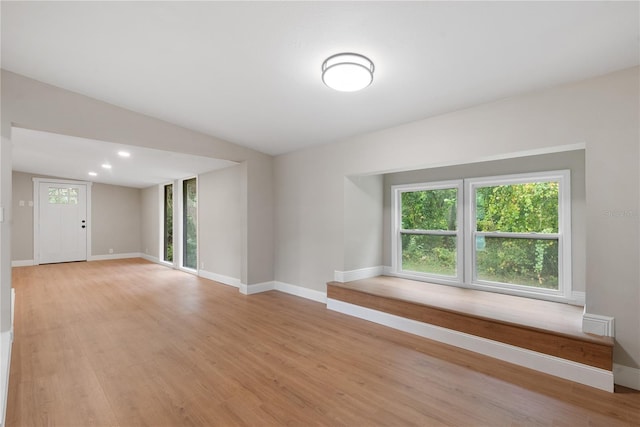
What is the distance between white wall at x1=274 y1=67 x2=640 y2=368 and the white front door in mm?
8244

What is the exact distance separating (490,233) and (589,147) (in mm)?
1591

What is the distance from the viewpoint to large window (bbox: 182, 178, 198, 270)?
22.3 ft

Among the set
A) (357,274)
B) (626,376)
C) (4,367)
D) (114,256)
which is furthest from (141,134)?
(114,256)

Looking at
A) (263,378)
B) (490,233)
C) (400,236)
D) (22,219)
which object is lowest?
(263,378)

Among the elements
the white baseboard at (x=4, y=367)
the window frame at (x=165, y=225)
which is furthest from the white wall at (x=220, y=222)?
the white baseboard at (x=4, y=367)

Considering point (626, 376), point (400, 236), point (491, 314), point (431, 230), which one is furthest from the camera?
point (400, 236)

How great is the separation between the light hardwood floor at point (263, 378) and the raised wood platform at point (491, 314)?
223 mm

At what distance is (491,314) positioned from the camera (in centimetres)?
288

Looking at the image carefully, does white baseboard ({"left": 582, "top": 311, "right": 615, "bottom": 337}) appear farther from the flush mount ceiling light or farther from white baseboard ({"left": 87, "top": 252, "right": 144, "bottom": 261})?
white baseboard ({"left": 87, "top": 252, "right": 144, "bottom": 261})

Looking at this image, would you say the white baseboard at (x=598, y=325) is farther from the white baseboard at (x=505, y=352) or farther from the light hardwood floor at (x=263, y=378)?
the light hardwood floor at (x=263, y=378)

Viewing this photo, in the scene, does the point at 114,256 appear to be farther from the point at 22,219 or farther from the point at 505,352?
the point at 505,352

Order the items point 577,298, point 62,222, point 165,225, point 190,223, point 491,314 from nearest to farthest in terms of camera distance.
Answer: point 491,314
point 577,298
point 190,223
point 165,225
point 62,222

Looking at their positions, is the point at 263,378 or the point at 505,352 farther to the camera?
the point at 505,352

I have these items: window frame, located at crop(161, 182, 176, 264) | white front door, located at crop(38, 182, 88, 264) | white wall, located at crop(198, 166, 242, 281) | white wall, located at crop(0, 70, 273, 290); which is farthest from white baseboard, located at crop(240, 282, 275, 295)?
white front door, located at crop(38, 182, 88, 264)
